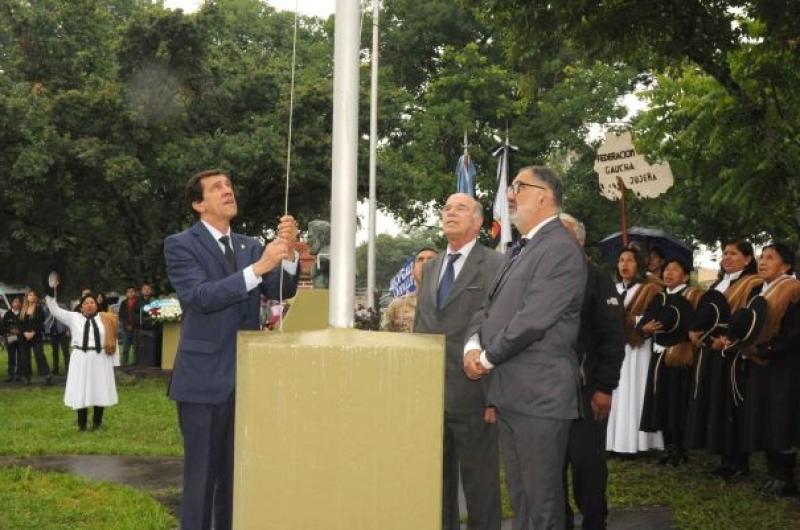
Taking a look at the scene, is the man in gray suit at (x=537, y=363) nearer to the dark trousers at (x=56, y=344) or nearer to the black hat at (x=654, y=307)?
the black hat at (x=654, y=307)

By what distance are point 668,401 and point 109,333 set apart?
756 cm

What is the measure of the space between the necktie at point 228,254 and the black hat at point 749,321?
4.48 m

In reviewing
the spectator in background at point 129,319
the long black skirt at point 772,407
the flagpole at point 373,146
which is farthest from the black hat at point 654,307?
the spectator in background at point 129,319

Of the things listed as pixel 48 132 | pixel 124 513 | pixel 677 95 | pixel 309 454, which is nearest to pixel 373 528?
pixel 309 454

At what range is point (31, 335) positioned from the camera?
67.6 ft

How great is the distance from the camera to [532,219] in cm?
455

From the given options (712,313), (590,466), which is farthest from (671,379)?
(590,466)

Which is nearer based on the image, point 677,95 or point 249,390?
point 249,390

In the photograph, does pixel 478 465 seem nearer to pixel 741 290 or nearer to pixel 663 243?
pixel 741 290

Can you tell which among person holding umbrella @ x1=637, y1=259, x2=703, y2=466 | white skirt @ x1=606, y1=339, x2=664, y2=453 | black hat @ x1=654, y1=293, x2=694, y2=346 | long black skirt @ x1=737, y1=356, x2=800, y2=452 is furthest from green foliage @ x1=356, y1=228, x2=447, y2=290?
long black skirt @ x1=737, y1=356, x2=800, y2=452

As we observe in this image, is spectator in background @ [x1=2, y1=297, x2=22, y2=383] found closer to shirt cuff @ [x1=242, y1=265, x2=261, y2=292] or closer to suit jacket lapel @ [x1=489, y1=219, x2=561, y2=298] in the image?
shirt cuff @ [x1=242, y1=265, x2=261, y2=292]

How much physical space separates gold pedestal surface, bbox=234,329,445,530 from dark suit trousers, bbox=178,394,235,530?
6.15 ft

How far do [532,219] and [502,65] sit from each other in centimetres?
3405

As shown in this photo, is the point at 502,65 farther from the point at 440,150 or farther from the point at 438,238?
the point at 438,238
